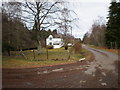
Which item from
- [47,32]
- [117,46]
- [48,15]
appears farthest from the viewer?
[117,46]

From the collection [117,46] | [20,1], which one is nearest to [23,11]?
[20,1]

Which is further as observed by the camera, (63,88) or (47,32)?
(47,32)

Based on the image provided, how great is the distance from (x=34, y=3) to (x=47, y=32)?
4.25m

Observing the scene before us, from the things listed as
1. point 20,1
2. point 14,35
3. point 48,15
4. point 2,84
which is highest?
point 20,1

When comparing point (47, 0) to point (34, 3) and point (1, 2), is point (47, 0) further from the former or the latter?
point (1, 2)

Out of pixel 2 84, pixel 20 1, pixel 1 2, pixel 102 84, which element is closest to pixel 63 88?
pixel 102 84

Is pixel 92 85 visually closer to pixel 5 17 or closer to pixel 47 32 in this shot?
pixel 5 17

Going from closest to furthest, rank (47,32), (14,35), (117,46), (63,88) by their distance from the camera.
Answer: (63,88) → (14,35) → (47,32) → (117,46)

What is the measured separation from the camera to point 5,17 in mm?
9367

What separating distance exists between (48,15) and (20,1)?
354cm

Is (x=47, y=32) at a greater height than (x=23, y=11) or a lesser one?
lesser

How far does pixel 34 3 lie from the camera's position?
11.9 meters

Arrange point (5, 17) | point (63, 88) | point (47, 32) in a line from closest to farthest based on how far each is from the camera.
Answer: point (63, 88) → point (5, 17) → point (47, 32)

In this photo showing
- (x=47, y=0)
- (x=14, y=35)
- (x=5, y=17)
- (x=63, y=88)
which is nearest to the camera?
(x=63, y=88)
